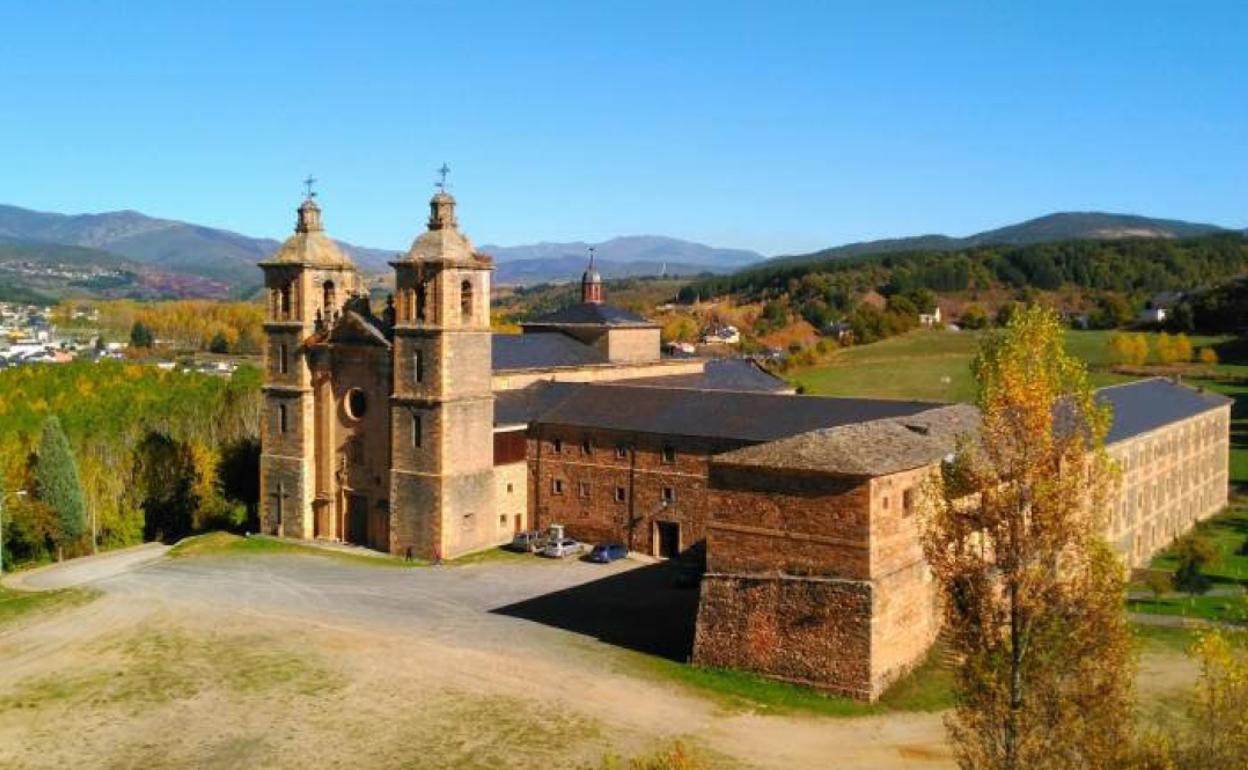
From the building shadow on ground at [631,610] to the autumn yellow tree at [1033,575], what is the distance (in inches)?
541

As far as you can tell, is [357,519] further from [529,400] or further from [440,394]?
[529,400]

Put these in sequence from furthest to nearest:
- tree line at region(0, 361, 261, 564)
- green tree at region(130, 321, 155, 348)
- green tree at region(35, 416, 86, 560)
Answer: green tree at region(130, 321, 155, 348), tree line at region(0, 361, 261, 564), green tree at region(35, 416, 86, 560)

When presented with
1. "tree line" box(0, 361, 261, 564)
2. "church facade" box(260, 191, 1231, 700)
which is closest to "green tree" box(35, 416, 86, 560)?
"tree line" box(0, 361, 261, 564)

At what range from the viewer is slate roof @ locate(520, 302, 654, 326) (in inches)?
2300

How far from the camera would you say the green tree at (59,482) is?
51.8 meters

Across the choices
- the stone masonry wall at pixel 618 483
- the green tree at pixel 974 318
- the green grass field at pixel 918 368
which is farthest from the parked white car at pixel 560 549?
the green tree at pixel 974 318

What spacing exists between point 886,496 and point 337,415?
26.5 metres

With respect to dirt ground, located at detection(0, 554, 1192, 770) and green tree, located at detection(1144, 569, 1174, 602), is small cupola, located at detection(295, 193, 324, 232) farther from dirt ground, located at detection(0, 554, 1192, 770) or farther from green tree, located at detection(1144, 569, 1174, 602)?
green tree, located at detection(1144, 569, 1174, 602)

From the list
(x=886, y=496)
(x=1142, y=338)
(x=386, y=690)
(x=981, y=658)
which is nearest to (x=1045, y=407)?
(x=981, y=658)

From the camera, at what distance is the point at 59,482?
52.2m

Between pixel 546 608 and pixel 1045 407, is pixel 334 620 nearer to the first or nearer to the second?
pixel 546 608

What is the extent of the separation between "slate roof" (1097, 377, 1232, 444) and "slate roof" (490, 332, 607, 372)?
23.9 m

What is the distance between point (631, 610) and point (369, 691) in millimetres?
10155

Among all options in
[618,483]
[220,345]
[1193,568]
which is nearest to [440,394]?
[618,483]
